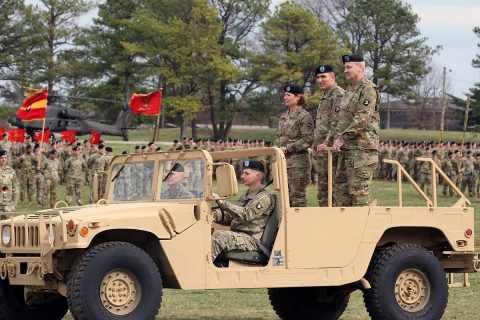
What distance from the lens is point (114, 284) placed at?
9.83 m

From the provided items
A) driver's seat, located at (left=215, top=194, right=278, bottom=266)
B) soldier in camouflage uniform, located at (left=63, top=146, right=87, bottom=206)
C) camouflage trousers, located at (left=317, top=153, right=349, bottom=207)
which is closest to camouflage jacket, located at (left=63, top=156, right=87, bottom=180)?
soldier in camouflage uniform, located at (left=63, top=146, right=87, bottom=206)

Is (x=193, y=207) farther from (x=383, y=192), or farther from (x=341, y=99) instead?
(x=383, y=192)

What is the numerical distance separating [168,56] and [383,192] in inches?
1244

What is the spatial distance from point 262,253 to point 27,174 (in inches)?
919

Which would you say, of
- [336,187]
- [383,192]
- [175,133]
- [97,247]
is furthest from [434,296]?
[175,133]

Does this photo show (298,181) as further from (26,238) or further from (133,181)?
(26,238)

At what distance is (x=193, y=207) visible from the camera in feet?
33.7

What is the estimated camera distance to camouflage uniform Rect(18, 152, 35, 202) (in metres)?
32.8

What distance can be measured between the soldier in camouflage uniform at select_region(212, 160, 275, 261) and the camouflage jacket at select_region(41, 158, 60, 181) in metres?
20.7

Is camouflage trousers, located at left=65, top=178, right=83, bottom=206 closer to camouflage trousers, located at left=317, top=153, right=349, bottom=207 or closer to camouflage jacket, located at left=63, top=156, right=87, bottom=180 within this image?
camouflage jacket, located at left=63, top=156, right=87, bottom=180

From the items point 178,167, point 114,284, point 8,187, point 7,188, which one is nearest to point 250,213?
point 178,167

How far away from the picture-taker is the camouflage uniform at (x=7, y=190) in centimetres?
1852

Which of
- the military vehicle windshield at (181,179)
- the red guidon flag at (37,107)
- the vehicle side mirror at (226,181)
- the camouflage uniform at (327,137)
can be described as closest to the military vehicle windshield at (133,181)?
the military vehicle windshield at (181,179)

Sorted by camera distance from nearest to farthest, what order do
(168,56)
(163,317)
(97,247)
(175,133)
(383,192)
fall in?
(97,247) → (163,317) → (383,192) → (168,56) → (175,133)
